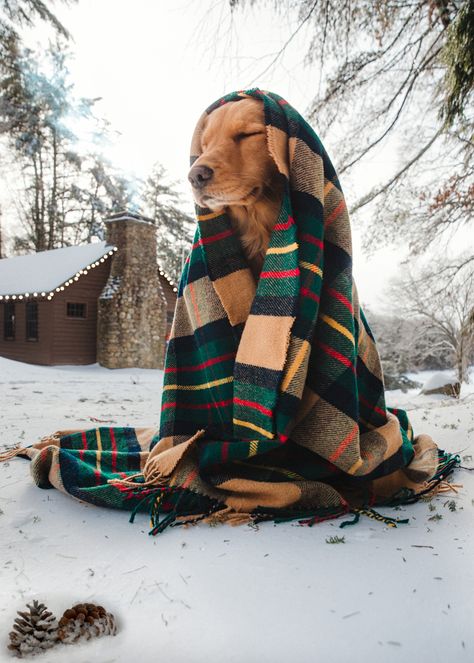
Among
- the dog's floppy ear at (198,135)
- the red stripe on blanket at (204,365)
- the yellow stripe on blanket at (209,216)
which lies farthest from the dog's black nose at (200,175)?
the red stripe on blanket at (204,365)

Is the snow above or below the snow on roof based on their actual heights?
below

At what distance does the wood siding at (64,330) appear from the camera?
16.2 metres

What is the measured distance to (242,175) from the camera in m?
1.79

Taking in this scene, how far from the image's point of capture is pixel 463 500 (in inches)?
71.9

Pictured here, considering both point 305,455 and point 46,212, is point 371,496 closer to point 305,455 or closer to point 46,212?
point 305,455

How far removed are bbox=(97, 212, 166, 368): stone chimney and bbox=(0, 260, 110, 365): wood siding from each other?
415mm

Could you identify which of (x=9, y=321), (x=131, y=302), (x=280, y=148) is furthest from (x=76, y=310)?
(x=280, y=148)

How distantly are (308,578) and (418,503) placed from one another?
0.86 metres

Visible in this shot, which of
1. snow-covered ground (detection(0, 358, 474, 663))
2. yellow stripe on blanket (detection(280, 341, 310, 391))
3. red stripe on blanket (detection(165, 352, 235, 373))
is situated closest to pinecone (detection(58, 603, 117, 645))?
snow-covered ground (detection(0, 358, 474, 663))

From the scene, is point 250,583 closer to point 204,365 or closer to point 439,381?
point 204,365

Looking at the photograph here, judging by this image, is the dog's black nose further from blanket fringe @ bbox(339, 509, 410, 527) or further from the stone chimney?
the stone chimney

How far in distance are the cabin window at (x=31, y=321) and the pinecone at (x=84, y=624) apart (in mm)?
17497

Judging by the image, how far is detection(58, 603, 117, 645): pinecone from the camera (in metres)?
0.95

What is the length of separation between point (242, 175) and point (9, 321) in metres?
19.2
